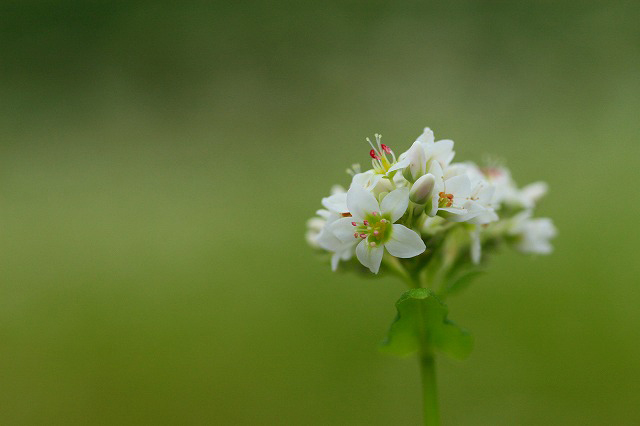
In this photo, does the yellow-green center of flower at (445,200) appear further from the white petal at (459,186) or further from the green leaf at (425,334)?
the green leaf at (425,334)

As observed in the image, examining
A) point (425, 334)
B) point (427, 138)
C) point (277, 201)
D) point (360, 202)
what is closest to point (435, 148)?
point (427, 138)

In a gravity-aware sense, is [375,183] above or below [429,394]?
A: above

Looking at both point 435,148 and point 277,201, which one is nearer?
point 435,148

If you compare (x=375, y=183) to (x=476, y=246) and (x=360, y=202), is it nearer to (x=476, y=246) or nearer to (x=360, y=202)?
(x=360, y=202)

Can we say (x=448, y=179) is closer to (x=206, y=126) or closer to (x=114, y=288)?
(x=114, y=288)

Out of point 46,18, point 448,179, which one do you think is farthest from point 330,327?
point 46,18

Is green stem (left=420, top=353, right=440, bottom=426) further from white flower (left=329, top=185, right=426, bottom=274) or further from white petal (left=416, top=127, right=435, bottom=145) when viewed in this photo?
white petal (left=416, top=127, right=435, bottom=145)
